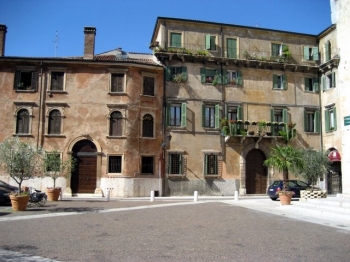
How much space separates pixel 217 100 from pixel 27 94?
14.9 m

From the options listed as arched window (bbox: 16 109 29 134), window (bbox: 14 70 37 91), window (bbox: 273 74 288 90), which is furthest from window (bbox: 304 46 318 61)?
arched window (bbox: 16 109 29 134)

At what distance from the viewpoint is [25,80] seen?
2686cm

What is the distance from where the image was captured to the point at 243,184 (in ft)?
93.6

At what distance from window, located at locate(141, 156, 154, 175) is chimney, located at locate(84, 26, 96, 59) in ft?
29.7

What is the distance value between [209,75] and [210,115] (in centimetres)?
337

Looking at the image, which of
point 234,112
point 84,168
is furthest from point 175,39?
point 84,168

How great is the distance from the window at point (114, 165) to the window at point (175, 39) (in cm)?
1038

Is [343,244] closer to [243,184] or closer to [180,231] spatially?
[180,231]

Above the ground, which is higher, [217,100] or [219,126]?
[217,100]

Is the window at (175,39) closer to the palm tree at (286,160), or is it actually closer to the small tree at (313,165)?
the palm tree at (286,160)

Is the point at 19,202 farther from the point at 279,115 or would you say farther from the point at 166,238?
the point at 279,115

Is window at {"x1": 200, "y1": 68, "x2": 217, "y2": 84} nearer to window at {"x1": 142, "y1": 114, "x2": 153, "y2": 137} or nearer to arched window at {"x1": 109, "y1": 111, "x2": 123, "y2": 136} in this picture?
Result: window at {"x1": 142, "y1": 114, "x2": 153, "y2": 137}

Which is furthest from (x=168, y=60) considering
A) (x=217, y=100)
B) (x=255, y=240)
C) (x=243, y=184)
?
(x=255, y=240)

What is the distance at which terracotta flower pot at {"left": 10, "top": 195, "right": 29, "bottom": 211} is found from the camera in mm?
15386
